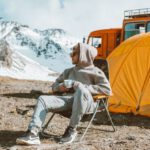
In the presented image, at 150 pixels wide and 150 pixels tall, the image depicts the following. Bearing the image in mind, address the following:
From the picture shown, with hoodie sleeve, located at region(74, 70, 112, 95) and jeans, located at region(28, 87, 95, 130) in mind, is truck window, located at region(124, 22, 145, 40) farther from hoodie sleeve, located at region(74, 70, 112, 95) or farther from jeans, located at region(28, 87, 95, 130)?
jeans, located at region(28, 87, 95, 130)

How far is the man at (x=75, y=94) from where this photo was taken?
7.74 meters

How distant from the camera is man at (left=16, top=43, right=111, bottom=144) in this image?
7742mm

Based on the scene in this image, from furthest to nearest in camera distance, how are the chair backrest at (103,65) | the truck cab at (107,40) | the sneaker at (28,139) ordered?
the truck cab at (107,40) < the chair backrest at (103,65) < the sneaker at (28,139)

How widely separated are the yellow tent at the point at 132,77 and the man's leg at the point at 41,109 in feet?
13.9

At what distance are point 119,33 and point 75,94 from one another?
41.6 ft

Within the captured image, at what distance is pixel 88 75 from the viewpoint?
332 inches

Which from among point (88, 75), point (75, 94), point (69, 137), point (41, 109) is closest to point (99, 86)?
point (88, 75)

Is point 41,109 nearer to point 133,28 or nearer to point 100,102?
point 100,102

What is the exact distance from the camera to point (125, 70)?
12.9 m

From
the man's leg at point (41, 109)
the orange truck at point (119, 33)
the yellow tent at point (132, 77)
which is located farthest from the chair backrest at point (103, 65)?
the orange truck at point (119, 33)

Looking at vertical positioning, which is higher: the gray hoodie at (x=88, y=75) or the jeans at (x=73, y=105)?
the gray hoodie at (x=88, y=75)

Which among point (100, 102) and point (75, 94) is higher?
point (75, 94)

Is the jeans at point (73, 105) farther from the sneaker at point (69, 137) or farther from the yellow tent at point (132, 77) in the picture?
the yellow tent at point (132, 77)

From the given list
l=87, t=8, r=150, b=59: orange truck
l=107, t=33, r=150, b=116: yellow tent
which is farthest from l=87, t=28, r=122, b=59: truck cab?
l=107, t=33, r=150, b=116: yellow tent
